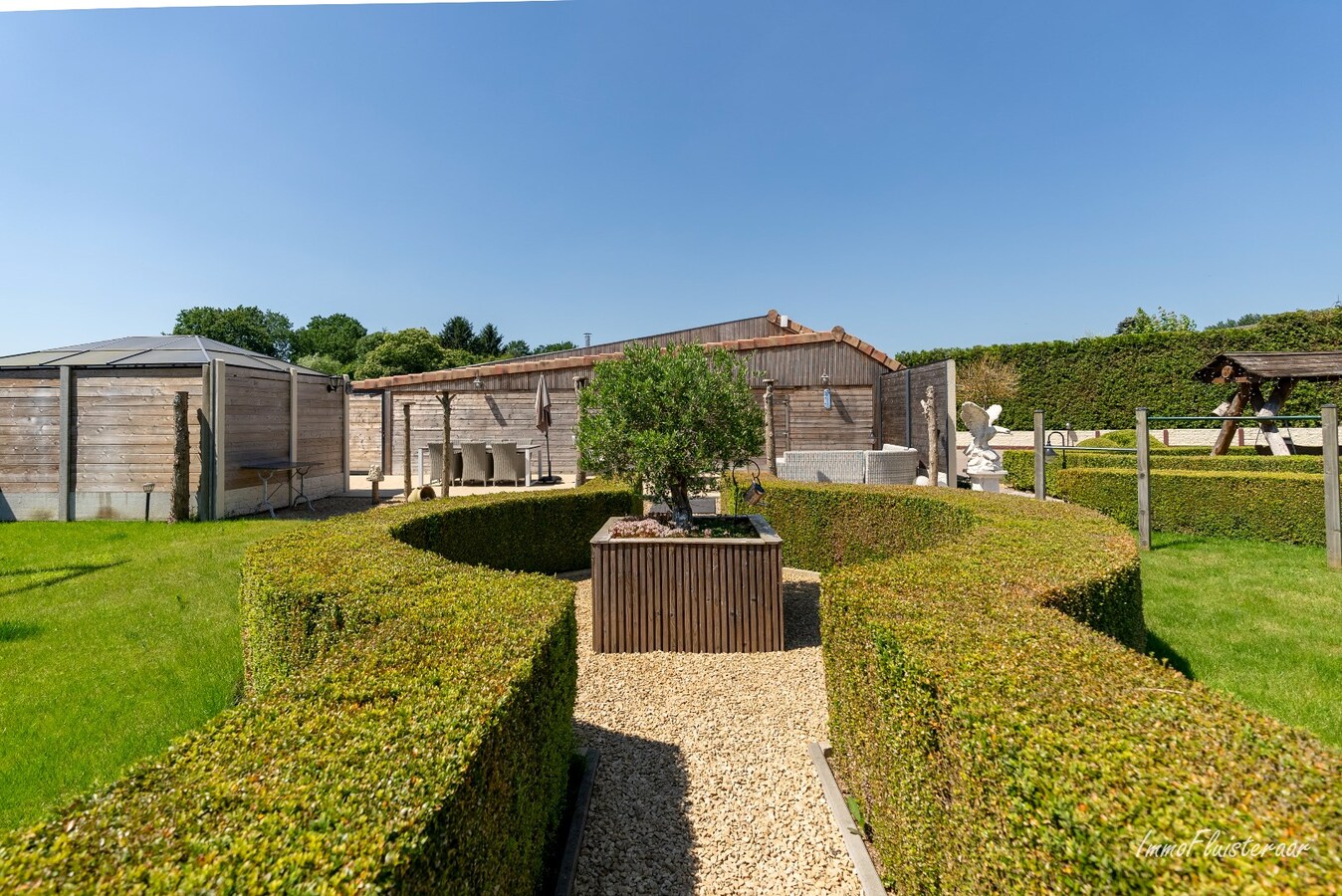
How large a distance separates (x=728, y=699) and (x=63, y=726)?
14.1 ft

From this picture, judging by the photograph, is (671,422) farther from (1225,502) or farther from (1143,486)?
(1225,502)

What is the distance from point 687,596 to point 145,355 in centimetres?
1306

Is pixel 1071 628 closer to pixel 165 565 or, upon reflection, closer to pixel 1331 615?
pixel 1331 615

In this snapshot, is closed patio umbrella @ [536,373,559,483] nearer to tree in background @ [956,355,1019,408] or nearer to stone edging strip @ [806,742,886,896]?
stone edging strip @ [806,742,886,896]

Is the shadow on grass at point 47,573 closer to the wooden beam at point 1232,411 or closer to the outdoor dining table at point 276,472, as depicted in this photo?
the outdoor dining table at point 276,472

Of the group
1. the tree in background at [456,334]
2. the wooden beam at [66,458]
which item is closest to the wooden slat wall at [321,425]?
the wooden beam at [66,458]

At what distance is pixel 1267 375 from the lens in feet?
36.2

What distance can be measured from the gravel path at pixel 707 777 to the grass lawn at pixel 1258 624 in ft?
9.40

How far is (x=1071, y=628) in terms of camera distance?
91.1 inches

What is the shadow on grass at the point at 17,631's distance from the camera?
481 centimetres

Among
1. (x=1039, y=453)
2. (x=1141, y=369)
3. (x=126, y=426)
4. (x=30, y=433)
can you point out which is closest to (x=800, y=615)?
(x=1039, y=453)

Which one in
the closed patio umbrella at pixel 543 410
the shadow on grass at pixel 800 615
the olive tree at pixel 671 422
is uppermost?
the closed patio umbrella at pixel 543 410

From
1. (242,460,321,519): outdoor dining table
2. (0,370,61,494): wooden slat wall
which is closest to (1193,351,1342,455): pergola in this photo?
(242,460,321,519): outdoor dining table

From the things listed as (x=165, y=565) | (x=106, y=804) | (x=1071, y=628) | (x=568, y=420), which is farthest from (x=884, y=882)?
(x=568, y=420)
